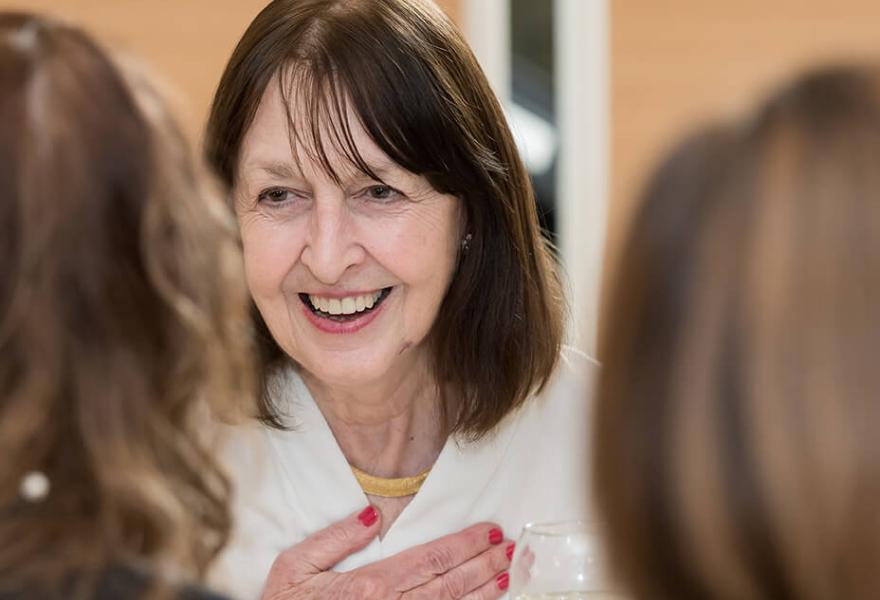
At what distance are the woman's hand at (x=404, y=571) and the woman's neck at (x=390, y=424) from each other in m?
0.22

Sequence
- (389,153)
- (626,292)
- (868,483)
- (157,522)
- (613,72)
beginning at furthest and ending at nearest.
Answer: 1. (613,72)
2. (389,153)
3. (157,522)
4. (626,292)
5. (868,483)

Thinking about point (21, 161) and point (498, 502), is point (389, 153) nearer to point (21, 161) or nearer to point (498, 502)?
point (498, 502)

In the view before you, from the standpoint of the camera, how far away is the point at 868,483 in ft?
3.32

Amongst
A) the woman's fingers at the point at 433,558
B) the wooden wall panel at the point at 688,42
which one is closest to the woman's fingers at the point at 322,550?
the woman's fingers at the point at 433,558

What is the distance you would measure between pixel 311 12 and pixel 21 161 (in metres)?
1.16

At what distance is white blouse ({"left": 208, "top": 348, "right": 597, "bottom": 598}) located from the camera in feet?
7.65

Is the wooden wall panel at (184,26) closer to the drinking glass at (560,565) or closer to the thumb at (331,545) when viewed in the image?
the thumb at (331,545)

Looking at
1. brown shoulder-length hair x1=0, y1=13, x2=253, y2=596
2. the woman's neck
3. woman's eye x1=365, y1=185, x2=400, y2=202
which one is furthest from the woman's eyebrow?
brown shoulder-length hair x1=0, y1=13, x2=253, y2=596

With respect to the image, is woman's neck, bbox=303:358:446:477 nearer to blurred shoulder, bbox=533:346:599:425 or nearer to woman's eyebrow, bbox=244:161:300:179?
blurred shoulder, bbox=533:346:599:425

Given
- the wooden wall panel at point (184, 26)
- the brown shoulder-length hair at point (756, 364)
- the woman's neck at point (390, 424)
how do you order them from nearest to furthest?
the brown shoulder-length hair at point (756, 364), the woman's neck at point (390, 424), the wooden wall panel at point (184, 26)

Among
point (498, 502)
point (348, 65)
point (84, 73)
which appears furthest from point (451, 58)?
point (84, 73)

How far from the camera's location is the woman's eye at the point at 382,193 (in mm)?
2279

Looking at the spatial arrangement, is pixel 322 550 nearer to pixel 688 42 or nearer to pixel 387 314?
pixel 387 314

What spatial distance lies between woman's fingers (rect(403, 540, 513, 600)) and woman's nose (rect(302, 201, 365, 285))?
468mm
